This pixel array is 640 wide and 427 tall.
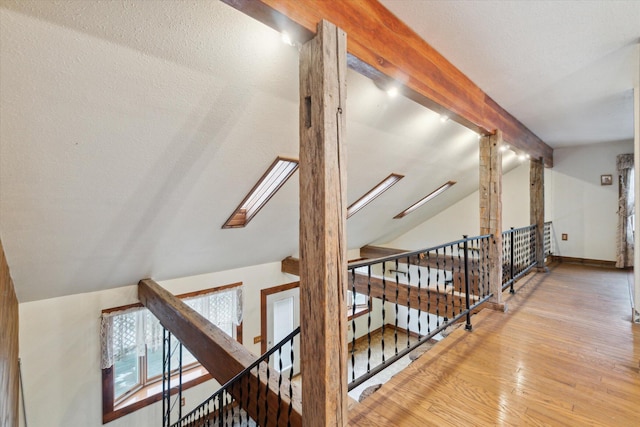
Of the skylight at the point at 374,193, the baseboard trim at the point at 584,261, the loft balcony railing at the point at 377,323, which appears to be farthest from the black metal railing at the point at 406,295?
the baseboard trim at the point at 584,261

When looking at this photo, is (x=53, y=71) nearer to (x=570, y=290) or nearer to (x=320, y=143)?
(x=320, y=143)

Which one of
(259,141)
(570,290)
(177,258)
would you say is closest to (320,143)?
(259,141)

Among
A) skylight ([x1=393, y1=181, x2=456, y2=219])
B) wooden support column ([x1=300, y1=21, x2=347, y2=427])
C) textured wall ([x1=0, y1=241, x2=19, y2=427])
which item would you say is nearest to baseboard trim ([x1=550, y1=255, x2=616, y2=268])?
skylight ([x1=393, y1=181, x2=456, y2=219])

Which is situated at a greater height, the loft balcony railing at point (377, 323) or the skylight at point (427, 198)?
the skylight at point (427, 198)

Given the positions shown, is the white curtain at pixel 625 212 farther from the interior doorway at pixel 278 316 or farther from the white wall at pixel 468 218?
the interior doorway at pixel 278 316

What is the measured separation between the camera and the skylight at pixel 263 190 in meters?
2.94

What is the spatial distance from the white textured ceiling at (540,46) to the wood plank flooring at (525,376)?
2.25 metres

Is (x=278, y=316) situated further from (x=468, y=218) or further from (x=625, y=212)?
(x=625, y=212)

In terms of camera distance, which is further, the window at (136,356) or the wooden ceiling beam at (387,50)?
the window at (136,356)

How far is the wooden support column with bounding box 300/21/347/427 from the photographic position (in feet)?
4.06

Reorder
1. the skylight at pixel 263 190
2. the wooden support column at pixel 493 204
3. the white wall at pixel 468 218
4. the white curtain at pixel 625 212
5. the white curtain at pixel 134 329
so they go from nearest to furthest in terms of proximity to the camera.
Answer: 1. the skylight at pixel 263 190
2. the wooden support column at pixel 493 204
3. the white curtain at pixel 134 329
4. the white curtain at pixel 625 212
5. the white wall at pixel 468 218

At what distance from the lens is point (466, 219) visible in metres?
6.73

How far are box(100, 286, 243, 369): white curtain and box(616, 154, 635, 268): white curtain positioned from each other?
667 cm

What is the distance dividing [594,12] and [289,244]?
168 inches
